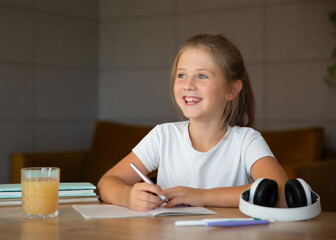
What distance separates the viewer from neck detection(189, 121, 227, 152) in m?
1.95

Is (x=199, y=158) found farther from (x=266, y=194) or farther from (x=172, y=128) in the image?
(x=266, y=194)

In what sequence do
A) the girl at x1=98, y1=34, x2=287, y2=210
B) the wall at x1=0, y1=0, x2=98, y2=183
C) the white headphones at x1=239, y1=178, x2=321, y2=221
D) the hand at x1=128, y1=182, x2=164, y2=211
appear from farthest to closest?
the wall at x1=0, y1=0, x2=98, y2=183 → the girl at x1=98, y1=34, x2=287, y2=210 → the hand at x1=128, y1=182, x2=164, y2=211 → the white headphones at x1=239, y1=178, x2=321, y2=221

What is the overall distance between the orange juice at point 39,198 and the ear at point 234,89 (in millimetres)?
897

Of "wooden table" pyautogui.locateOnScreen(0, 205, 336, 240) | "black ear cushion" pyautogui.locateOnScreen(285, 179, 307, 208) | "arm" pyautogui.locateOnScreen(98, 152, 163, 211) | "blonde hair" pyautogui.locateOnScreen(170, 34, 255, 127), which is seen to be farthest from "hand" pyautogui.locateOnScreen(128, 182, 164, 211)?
"blonde hair" pyautogui.locateOnScreen(170, 34, 255, 127)

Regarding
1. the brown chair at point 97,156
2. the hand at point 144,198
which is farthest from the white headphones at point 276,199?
the brown chair at point 97,156

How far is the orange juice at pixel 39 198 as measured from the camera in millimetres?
1289

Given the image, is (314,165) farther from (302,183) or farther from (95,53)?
(95,53)

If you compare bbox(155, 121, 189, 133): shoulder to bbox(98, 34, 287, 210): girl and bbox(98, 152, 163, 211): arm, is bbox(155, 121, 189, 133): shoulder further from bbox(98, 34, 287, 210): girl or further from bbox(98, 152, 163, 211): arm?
bbox(98, 152, 163, 211): arm

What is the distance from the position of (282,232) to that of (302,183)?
0.75 feet

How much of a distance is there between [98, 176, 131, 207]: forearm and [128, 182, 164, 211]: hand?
7 centimetres

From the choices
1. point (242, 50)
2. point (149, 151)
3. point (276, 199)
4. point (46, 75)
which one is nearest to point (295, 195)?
point (276, 199)

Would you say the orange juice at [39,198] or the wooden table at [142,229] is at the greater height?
the orange juice at [39,198]

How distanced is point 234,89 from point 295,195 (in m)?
0.77

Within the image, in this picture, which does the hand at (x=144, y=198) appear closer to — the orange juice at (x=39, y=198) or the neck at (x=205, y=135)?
the orange juice at (x=39, y=198)
